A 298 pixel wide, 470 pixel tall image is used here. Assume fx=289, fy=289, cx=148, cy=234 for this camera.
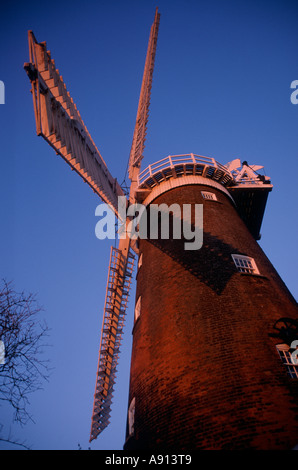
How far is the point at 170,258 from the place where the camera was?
1277 cm

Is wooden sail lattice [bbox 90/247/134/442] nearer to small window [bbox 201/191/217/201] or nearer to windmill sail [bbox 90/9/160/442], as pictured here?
windmill sail [bbox 90/9/160/442]

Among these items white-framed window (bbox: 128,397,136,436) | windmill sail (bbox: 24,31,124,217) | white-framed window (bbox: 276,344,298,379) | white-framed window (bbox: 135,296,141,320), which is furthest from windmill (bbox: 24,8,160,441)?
white-framed window (bbox: 276,344,298,379)

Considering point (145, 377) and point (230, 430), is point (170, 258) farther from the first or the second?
point (230, 430)

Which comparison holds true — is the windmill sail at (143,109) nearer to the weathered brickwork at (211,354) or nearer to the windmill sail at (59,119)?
the windmill sail at (59,119)

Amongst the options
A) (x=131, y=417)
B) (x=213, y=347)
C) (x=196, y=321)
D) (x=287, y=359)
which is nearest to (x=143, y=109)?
(x=196, y=321)

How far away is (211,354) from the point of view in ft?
28.6

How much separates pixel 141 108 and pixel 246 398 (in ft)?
70.0

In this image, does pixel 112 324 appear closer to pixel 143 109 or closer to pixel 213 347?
pixel 213 347

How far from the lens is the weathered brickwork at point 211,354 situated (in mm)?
7312

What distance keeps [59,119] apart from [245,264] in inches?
354

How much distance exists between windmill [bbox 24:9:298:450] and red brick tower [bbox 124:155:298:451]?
0.10 ft

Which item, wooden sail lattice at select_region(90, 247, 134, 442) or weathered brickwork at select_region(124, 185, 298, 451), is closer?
weathered brickwork at select_region(124, 185, 298, 451)

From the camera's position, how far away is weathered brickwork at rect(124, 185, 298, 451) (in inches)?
288
